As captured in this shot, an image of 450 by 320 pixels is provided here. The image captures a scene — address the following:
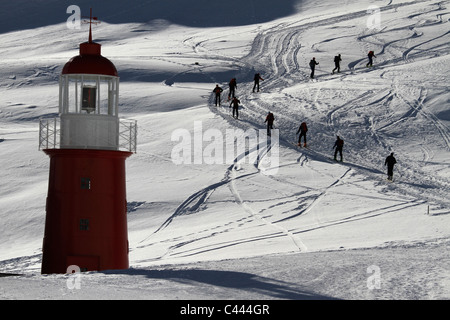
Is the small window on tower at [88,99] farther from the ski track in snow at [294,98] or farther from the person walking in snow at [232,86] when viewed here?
the person walking in snow at [232,86]

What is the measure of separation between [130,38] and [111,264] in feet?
170

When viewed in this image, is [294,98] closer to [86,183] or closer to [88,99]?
[88,99]

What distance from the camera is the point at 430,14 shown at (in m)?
58.2

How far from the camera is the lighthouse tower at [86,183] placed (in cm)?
1270

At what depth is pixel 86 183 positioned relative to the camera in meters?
12.7

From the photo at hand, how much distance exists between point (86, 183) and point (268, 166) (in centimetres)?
1494

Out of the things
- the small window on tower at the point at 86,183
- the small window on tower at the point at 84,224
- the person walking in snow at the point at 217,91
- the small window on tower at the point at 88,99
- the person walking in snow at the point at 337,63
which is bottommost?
the small window on tower at the point at 84,224

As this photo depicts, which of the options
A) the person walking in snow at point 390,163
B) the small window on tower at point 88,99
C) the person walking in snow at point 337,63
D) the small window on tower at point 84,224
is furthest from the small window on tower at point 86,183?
the person walking in snow at point 337,63

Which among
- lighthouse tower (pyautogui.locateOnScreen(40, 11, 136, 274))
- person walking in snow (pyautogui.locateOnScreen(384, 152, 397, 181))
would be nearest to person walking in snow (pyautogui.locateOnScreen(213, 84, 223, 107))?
person walking in snow (pyautogui.locateOnScreen(384, 152, 397, 181))

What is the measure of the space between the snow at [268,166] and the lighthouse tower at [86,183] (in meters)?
1.13

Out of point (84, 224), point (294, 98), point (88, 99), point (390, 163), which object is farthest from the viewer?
point (294, 98)

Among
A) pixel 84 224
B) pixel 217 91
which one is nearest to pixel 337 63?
pixel 217 91

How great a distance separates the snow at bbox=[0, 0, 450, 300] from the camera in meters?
11.2
